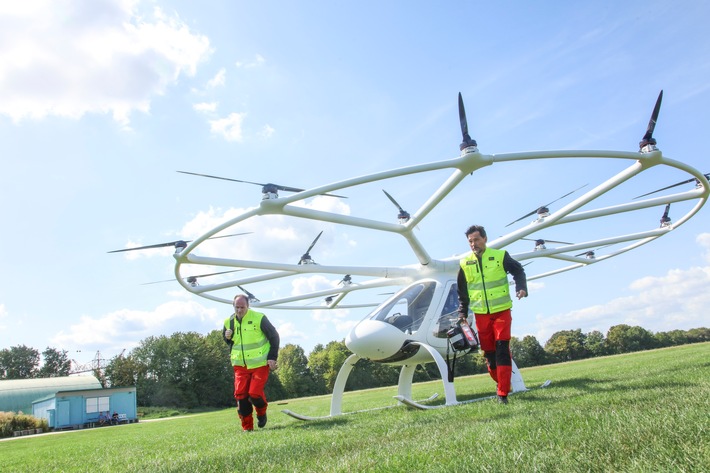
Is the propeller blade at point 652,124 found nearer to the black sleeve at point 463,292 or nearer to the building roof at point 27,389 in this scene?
the black sleeve at point 463,292

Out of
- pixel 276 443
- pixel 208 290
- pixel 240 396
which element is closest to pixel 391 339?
pixel 240 396

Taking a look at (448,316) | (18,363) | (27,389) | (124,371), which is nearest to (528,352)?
(124,371)

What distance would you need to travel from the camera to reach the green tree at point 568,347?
295 ft

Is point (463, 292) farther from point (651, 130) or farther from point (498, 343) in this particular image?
point (651, 130)

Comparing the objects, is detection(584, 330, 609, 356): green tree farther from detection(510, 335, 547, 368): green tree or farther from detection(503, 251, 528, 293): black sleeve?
detection(503, 251, 528, 293): black sleeve

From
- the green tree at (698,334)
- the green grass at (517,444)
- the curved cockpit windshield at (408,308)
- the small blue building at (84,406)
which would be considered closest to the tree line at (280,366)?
the green tree at (698,334)

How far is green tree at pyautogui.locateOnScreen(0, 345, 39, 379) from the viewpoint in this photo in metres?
95.2

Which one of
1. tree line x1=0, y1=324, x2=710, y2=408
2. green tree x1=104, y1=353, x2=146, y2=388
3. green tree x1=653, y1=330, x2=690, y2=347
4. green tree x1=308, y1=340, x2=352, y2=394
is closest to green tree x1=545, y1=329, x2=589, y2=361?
tree line x1=0, y1=324, x2=710, y2=408

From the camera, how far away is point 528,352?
8462 cm

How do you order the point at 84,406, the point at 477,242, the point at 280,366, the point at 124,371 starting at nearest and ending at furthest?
1. the point at 477,242
2. the point at 84,406
3. the point at 124,371
4. the point at 280,366

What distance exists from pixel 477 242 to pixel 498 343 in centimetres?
139

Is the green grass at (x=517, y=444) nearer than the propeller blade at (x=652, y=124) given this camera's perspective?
Yes

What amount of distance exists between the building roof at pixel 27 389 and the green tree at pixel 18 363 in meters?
52.7

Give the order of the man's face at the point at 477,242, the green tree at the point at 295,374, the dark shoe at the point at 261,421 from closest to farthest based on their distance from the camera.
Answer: the man's face at the point at 477,242 → the dark shoe at the point at 261,421 → the green tree at the point at 295,374
